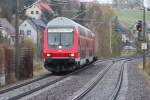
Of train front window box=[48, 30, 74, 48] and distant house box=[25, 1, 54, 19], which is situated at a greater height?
distant house box=[25, 1, 54, 19]

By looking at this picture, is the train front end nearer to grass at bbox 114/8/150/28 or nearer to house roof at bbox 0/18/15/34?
house roof at bbox 0/18/15/34

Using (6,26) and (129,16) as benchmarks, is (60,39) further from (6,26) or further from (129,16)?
(129,16)

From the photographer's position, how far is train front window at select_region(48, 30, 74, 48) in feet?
105

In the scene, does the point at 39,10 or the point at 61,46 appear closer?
the point at 61,46

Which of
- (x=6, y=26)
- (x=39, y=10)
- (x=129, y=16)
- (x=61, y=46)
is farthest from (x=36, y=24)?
(x=61, y=46)

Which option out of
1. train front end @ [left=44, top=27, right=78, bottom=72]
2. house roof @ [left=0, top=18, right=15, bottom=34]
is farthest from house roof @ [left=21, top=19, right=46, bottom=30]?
train front end @ [left=44, top=27, right=78, bottom=72]

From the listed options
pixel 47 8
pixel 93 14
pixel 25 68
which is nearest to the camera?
pixel 25 68

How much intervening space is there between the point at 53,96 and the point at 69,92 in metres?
1.95

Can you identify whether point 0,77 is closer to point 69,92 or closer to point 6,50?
point 6,50

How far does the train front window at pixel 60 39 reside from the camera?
32.2m

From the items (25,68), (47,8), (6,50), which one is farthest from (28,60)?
(47,8)

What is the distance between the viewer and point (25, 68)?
29.7m

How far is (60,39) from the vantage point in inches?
1270

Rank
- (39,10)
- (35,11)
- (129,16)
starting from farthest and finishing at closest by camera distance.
→ (129,16) < (35,11) < (39,10)
